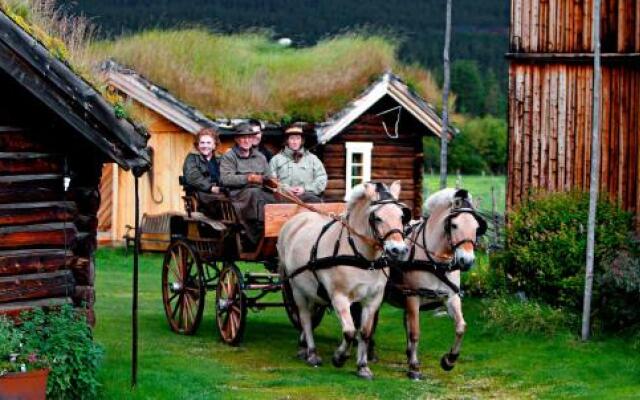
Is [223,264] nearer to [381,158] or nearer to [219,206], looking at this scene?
[219,206]

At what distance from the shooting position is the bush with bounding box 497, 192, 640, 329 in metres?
17.4

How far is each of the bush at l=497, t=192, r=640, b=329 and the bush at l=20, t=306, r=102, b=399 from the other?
6.98 meters

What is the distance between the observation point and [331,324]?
66.7 ft

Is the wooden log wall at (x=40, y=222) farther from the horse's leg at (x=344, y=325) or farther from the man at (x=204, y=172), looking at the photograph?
the man at (x=204, y=172)

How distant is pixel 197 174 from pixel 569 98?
5151 mm

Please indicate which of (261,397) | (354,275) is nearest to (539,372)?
(354,275)

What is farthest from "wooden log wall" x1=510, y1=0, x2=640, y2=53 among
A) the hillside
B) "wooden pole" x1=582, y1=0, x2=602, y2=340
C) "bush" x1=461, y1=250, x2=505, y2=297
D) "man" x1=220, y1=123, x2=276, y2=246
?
the hillside

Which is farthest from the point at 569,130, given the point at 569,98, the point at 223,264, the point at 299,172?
the point at 223,264

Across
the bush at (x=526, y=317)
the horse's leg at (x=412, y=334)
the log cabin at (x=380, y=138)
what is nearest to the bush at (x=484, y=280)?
the bush at (x=526, y=317)

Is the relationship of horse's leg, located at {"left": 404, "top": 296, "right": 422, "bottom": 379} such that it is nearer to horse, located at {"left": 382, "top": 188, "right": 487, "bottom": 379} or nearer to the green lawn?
horse, located at {"left": 382, "top": 188, "right": 487, "bottom": 379}

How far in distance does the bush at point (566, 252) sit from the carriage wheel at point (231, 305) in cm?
387

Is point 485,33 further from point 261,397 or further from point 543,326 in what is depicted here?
point 261,397

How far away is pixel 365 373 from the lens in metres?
15.2

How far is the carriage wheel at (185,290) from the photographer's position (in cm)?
1833
